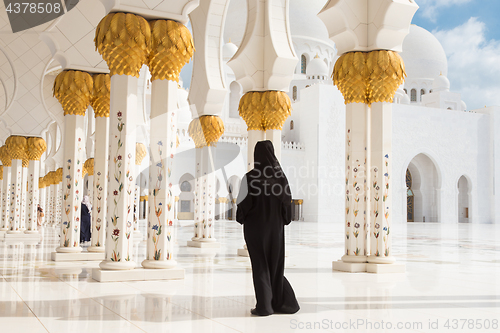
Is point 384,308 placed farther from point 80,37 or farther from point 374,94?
point 80,37

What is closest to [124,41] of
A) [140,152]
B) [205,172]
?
[205,172]

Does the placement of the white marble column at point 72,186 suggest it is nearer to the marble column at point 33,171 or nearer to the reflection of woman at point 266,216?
the reflection of woman at point 266,216

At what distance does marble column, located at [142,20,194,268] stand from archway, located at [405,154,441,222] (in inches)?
756

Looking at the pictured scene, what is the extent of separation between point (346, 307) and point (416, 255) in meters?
3.89

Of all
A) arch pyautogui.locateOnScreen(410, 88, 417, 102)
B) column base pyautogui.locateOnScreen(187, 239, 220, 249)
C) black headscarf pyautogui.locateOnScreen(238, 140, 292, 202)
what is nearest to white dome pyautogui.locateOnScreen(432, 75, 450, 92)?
arch pyautogui.locateOnScreen(410, 88, 417, 102)

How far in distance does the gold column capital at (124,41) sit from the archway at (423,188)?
1957 cm

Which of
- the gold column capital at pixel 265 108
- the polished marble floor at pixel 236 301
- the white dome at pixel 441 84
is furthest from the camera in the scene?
the white dome at pixel 441 84

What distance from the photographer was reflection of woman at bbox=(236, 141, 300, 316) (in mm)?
2781

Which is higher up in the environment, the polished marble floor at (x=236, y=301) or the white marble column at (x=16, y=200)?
the white marble column at (x=16, y=200)

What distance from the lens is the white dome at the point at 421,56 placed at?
90.2 feet

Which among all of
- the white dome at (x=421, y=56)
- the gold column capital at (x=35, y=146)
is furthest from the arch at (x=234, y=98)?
the gold column capital at (x=35, y=146)

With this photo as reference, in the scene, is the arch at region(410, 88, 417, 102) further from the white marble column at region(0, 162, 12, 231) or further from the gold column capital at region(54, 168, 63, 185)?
the white marble column at region(0, 162, 12, 231)

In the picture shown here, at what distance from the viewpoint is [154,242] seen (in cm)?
398

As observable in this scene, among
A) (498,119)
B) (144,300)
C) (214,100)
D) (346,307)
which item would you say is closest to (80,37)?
(214,100)
